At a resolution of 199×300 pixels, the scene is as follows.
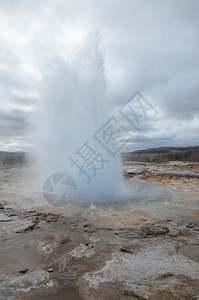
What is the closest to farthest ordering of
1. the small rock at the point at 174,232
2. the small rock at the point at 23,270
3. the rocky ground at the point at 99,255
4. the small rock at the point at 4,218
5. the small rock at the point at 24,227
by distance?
1. the rocky ground at the point at 99,255
2. the small rock at the point at 23,270
3. the small rock at the point at 174,232
4. the small rock at the point at 24,227
5. the small rock at the point at 4,218

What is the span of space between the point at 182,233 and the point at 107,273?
2.32m

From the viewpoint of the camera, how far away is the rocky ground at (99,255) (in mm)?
2355

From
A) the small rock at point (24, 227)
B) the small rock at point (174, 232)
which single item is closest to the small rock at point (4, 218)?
the small rock at point (24, 227)

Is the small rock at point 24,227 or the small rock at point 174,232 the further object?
the small rock at point 24,227

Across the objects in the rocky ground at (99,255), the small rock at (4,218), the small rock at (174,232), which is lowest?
the small rock at (174,232)

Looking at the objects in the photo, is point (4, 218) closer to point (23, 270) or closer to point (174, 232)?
point (23, 270)

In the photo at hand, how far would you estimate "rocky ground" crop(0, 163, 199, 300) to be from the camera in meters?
2.36

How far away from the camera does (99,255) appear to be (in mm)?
3199

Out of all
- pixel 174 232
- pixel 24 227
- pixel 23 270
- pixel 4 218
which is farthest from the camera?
pixel 4 218

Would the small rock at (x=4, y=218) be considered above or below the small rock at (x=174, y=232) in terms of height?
above

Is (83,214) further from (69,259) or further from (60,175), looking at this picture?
(60,175)

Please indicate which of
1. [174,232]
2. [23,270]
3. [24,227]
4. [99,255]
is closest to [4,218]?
[24,227]

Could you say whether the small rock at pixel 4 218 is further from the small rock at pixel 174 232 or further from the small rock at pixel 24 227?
the small rock at pixel 174 232

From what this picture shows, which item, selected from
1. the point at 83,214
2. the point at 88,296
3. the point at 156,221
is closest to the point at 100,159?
the point at 83,214
